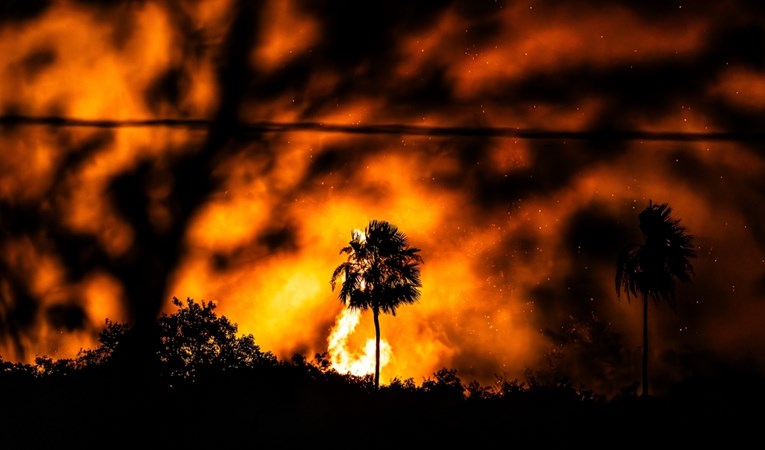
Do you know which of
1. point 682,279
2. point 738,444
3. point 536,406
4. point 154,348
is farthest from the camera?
point 154,348

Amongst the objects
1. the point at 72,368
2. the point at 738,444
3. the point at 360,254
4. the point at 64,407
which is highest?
the point at 360,254

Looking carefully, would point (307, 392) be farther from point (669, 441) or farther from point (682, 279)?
point (682, 279)

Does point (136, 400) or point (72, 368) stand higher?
point (72, 368)

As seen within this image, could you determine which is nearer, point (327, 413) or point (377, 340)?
point (327, 413)

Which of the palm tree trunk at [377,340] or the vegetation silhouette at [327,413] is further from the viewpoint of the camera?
the palm tree trunk at [377,340]

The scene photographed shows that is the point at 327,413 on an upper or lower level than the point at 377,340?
lower

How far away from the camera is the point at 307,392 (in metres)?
18.0

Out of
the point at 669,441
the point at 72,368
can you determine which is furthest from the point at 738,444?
the point at 72,368

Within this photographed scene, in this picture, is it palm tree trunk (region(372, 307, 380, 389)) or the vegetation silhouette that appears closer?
the vegetation silhouette

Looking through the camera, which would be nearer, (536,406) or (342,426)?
(342,426)

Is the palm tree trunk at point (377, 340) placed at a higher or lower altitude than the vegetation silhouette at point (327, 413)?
higher

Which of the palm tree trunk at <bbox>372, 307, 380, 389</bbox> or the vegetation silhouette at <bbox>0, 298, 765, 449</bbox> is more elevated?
the palm tree trunk at <bbox>372, 307, 380, 389</bbox>

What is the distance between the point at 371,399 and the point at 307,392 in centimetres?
158

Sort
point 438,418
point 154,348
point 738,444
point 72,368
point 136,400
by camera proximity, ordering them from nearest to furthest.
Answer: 1. point 738,444
2. point 438,418
3. point 136,400
4. point 72,368
5. point 154,348
